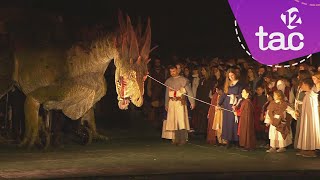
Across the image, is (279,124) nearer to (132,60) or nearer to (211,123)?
(211,123)

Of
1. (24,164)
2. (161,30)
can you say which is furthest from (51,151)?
(161,30)

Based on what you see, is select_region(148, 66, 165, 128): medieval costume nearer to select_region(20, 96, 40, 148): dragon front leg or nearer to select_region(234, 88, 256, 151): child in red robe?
select_region(234, 88, 256, 151): child in red robe

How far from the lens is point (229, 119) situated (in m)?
15.4

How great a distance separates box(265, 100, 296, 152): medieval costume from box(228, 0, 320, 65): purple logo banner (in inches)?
110

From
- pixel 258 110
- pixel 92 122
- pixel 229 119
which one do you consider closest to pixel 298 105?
pixel 258 110

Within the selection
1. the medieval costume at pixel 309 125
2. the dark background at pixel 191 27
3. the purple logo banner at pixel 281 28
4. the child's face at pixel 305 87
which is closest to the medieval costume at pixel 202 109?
the purple logo banner at pixel 281 28

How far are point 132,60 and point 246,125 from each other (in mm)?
2885

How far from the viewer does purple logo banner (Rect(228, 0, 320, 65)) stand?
1681 cm

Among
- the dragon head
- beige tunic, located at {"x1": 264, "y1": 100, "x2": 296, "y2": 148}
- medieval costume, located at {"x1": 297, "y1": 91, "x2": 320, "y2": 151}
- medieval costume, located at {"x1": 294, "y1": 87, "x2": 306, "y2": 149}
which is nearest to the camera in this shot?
the dragon head

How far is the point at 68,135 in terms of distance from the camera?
691 inches

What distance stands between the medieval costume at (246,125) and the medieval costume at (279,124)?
383mm

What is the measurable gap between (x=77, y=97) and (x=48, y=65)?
2.84ft

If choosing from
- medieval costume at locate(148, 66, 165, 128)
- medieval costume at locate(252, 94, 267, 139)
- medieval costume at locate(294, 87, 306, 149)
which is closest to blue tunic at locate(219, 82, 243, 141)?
medieval costume at locate(252, 94, 267, 139)

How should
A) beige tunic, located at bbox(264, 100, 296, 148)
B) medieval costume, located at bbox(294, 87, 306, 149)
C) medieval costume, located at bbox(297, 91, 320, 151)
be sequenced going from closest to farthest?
medieval costume, located at bbox(297, 91, 320, 151) < medieval costume, located at bbox(294, 87, 306, 149) < beige tunic, located at bbox(264, 100, 296, 148)
